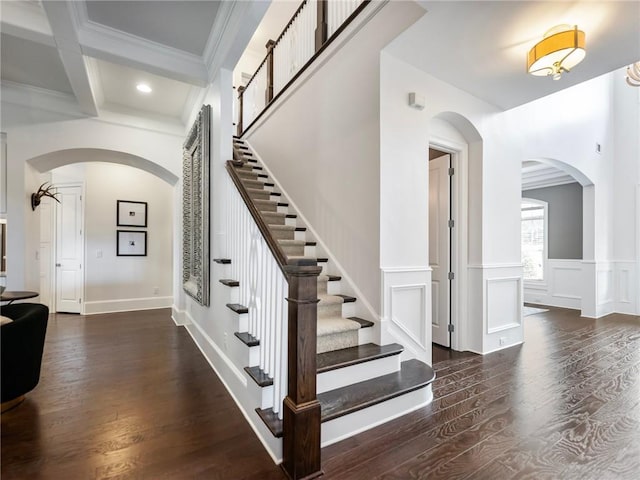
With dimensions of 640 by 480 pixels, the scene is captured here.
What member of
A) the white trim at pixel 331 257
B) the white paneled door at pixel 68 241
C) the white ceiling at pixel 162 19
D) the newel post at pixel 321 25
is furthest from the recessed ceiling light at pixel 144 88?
the white paneled door at pixel 68 241

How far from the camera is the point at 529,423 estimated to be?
81.8 inches

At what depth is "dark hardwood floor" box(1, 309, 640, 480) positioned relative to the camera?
65.3 inches

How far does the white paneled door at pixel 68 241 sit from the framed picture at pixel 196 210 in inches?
96.4

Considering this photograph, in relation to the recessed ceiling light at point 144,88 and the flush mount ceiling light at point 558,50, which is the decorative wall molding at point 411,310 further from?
the recessed ceiling light at point 144,88

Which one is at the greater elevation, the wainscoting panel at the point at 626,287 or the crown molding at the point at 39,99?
the crown molding at the point at 39,99

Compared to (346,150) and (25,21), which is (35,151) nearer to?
(25,21)

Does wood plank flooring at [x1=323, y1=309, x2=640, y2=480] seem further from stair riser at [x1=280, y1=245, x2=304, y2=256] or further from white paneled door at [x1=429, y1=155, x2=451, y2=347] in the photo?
stair riser at [x1=280, y1=245, x2=304, y2=256]

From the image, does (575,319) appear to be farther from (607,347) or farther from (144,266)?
(144,266)

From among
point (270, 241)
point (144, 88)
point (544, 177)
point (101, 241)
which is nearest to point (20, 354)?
point (270, 241)

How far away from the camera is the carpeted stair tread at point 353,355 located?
85.8 inches

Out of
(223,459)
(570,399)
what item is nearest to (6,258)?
(223,459)

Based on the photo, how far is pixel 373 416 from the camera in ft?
6.74

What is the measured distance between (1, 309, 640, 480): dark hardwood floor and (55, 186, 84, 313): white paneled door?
2616 millimetres

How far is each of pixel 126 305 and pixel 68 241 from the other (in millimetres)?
1507
